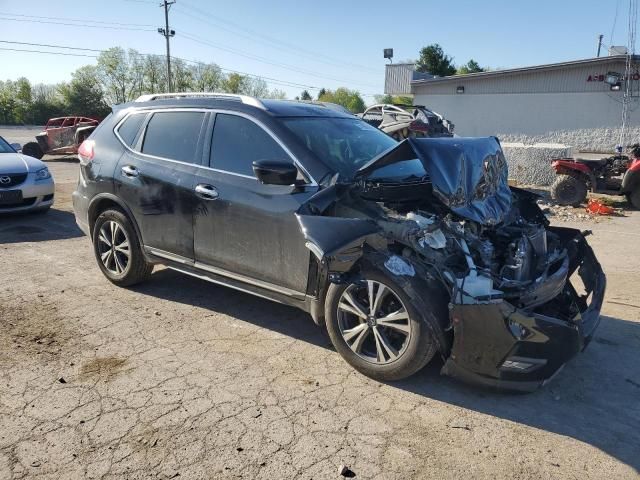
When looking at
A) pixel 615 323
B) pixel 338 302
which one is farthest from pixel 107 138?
pixel 615 323

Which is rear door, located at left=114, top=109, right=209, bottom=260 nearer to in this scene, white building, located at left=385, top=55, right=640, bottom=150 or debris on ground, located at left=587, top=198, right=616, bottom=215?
debris on ground, located at left=587, top=198, right=616, bottom=215

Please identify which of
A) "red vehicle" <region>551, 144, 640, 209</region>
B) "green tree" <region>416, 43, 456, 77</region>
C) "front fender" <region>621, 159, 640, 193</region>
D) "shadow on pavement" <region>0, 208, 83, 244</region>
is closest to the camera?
"shadow on pavement" <region>0, 208, 83, 244</region>

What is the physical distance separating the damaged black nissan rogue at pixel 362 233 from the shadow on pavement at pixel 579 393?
20 centimetres

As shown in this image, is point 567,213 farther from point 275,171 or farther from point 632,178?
point 275,171

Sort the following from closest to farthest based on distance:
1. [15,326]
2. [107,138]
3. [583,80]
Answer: [15,326]
[107,138]
[583,80]

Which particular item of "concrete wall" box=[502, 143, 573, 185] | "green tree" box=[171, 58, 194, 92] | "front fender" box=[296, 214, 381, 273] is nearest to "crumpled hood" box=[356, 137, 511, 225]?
"front fender" box=[296, 214, 381, 273]

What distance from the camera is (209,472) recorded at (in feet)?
8.57

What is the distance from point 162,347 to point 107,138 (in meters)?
2.43

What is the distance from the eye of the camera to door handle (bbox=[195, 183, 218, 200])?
13.8ft

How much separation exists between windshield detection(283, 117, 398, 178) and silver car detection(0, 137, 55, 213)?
612 cm

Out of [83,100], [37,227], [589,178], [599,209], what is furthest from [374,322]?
[83,100]

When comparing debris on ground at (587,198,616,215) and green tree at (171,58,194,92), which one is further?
green tree at (171,58,194,92)

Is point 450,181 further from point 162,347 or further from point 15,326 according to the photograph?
point 15,326

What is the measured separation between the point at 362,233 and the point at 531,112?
24.6 metres
